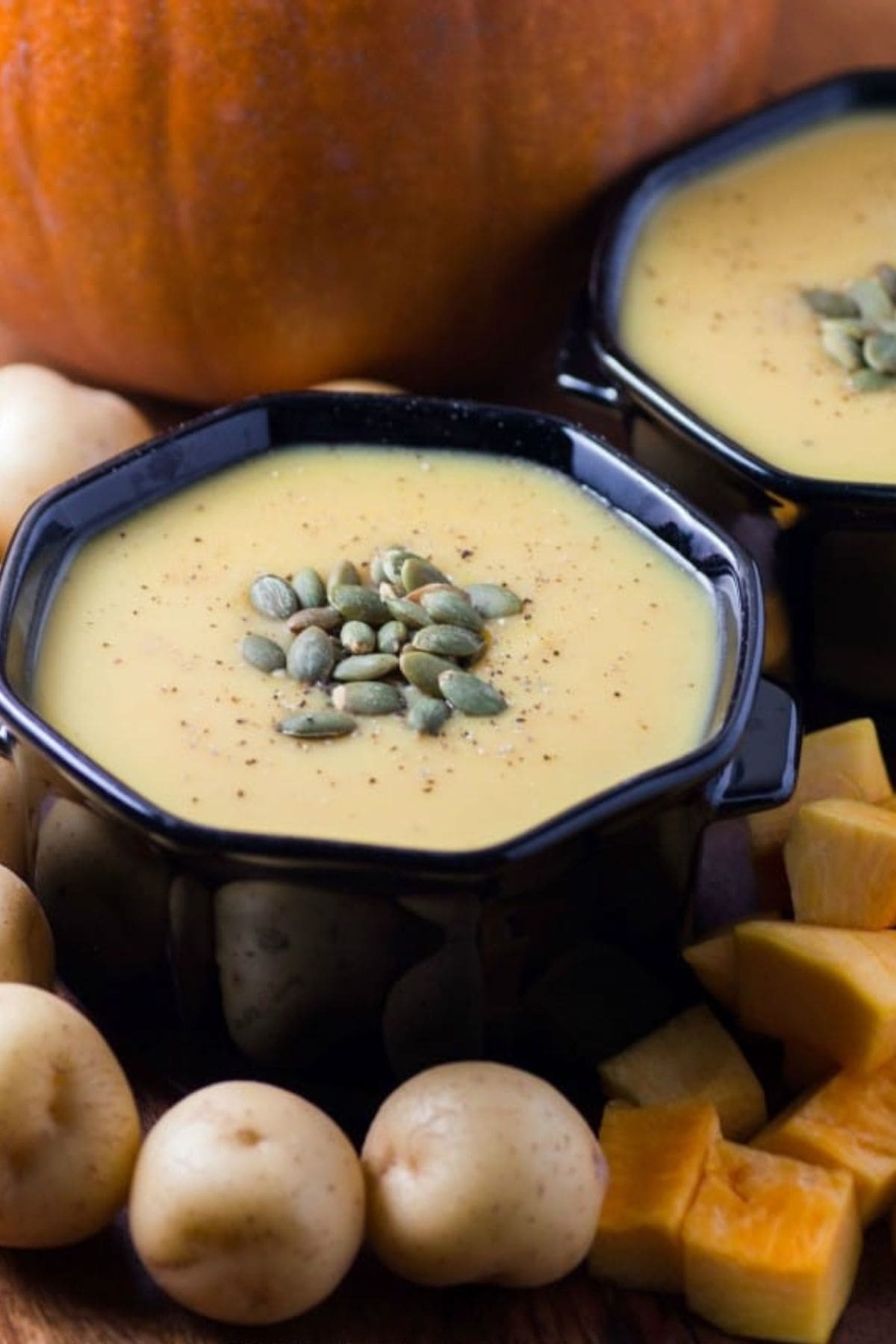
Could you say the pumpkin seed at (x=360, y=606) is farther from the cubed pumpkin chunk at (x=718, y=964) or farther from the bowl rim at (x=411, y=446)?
the cubed pumpkin chunk at (x=718, y=964)

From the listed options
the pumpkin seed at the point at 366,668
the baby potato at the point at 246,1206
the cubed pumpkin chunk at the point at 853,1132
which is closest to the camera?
the baby potato at the point at 246,1206

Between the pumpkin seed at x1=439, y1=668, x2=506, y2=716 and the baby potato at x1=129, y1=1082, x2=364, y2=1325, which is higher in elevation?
the pumpkin seed at x1=439, y1=668, x2=506, y2=716

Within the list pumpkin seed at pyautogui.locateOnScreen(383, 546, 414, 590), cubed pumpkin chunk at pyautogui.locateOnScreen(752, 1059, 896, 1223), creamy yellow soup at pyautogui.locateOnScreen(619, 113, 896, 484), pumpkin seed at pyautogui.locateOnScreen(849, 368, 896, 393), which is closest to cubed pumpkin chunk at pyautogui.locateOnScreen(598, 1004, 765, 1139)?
cubed pumpkin chunk at pyautogui.locateOnScreen(752, 1059, 896, 1223)

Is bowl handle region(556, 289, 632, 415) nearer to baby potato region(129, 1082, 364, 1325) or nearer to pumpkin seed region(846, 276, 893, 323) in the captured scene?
pumpkin seed region(846, 276, 893, 323)

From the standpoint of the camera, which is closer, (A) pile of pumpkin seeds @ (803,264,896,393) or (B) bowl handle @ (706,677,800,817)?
(B) bowl handle @ (706,677,800,817)

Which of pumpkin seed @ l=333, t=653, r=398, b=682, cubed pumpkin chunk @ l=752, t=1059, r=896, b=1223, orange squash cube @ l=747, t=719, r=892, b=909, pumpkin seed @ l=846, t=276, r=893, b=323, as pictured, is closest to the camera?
cubed pumpkin chunk @ l=752, t=1059, r=896, b=1223

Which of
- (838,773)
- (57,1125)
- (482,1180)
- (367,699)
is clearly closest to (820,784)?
(838,773)

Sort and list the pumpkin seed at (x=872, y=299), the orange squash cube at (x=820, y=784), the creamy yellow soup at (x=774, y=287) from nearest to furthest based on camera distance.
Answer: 1. the orange squash cube at (x=820, y=784)
2. the creamy yellow soup at (x=774, y=287)
3. the pumpkin seed at (x=872, y=299)

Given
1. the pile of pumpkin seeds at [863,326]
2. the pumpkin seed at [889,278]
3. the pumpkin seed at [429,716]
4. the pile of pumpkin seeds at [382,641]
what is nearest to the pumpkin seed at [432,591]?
the pile of pumpkin seeds at [382,641]
